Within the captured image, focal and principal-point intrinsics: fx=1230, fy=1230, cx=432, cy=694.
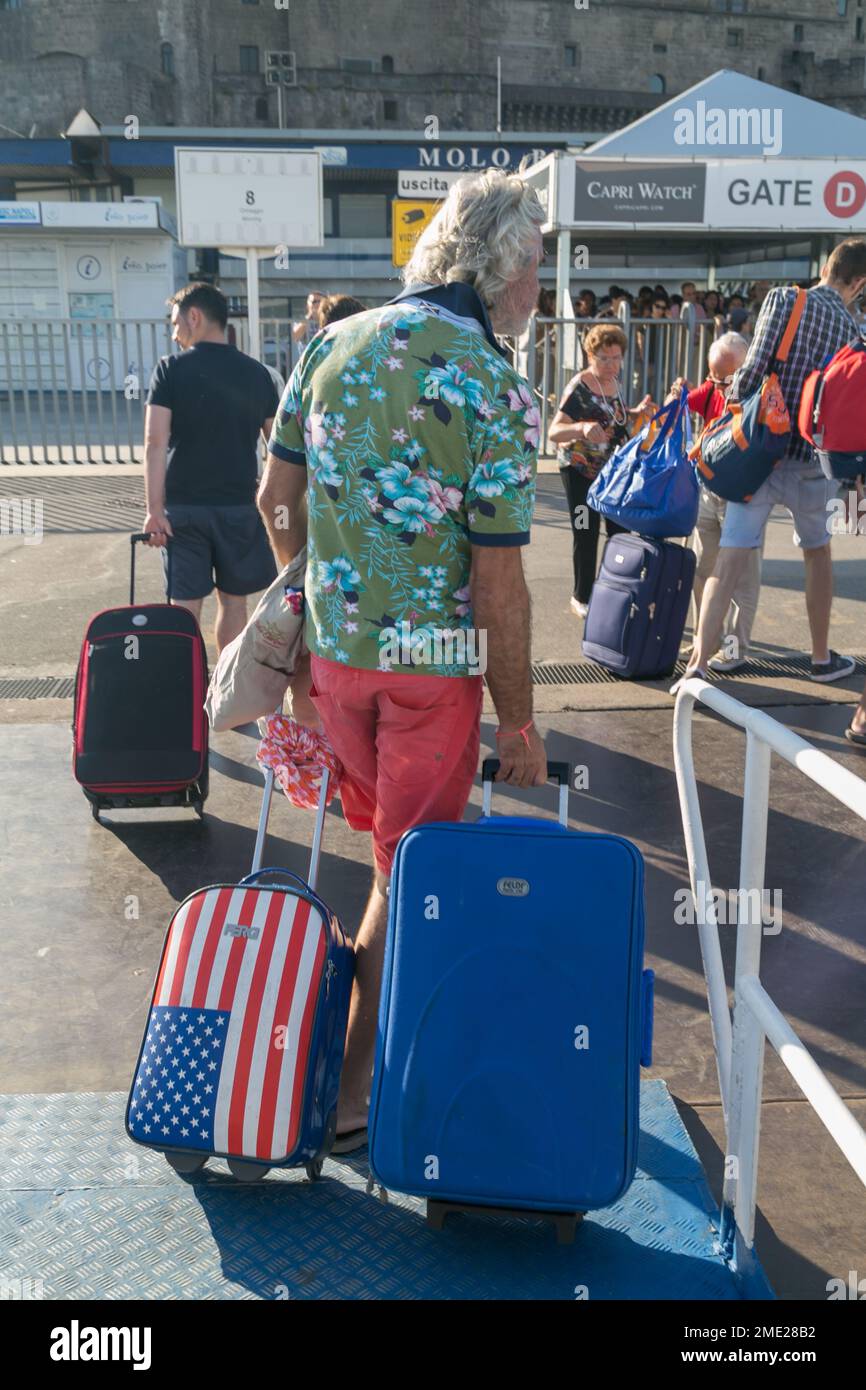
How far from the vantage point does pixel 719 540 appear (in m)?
6.38

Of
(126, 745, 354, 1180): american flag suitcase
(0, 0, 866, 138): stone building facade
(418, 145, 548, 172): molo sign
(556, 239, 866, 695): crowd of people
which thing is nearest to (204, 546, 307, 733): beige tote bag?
(126, 745, 354, 1180): american flag suitcase

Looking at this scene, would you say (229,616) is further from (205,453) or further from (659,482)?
(659,482)

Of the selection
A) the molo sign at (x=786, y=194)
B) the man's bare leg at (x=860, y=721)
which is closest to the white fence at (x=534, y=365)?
the molo sign at (x=786, y=194)

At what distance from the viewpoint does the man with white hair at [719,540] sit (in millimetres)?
6332

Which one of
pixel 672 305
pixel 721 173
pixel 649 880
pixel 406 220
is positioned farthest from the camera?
pixel 672 305

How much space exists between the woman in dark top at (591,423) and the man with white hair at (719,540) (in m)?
0.45

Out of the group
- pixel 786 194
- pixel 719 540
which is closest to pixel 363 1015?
pixel 719 540

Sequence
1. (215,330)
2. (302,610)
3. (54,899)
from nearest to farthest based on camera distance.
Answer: (302,610), (54,899), (215,330)

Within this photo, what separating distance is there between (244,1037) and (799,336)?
4.26 m

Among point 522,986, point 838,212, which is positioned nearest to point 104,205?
point 838,212

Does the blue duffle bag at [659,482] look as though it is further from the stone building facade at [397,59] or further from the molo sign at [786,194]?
the stone building facade at [397,59]

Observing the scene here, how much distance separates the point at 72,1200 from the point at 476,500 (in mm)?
1673

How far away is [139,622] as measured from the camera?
4.46 meters
